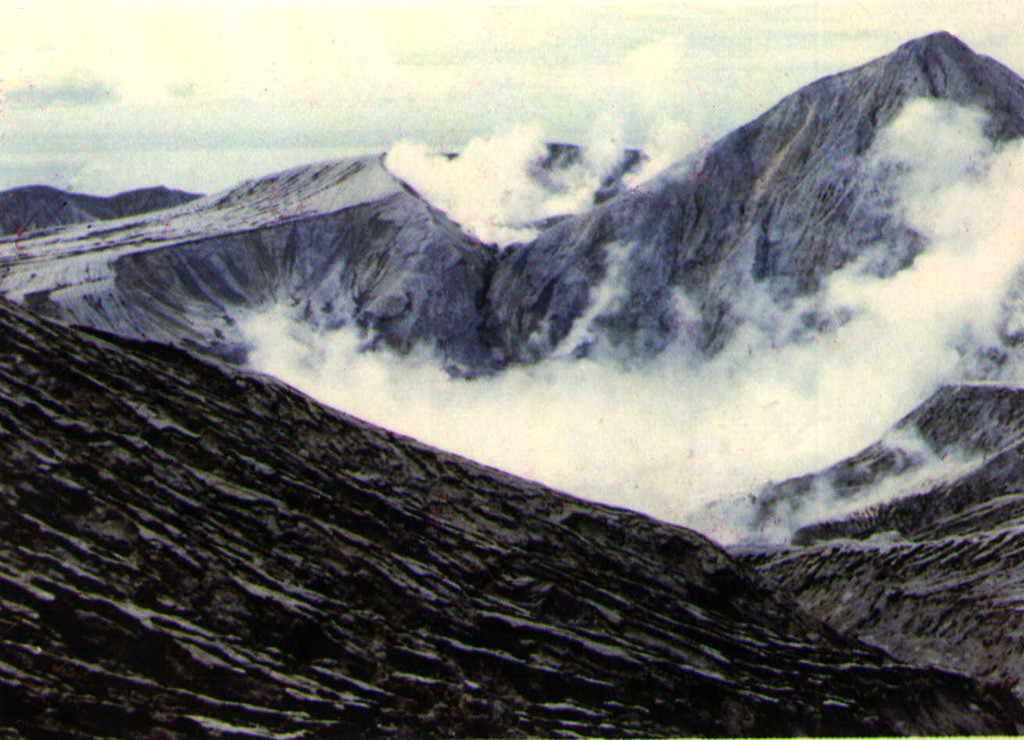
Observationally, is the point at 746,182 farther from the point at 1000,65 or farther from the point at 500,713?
the point at 500,713

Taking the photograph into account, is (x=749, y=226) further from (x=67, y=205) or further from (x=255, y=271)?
(x=67, y=205)

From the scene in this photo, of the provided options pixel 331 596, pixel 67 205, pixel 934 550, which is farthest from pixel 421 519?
pixel 934 550

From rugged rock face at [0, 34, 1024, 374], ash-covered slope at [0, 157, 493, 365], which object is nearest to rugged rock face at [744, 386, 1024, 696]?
rugged rock face at [0, 34, 1024, 374]

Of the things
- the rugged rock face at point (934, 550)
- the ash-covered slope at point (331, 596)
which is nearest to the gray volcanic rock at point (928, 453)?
the rugged rock face at point (934, 550)

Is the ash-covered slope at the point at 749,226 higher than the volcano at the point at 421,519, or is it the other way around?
the ash-covered slope at the point at 749,226

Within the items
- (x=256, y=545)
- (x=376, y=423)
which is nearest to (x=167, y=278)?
(x=376, y=423)

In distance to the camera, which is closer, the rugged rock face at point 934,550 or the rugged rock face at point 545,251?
the rugged rock face at point 934,550

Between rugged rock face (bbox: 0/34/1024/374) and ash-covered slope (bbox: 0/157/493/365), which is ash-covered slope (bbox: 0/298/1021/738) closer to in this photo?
ash-covered slope (bbox: 0/157/493/365)

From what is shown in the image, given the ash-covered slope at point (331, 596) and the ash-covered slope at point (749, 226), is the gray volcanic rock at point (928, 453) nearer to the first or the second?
the ash-covered slope at point (749, 226)
